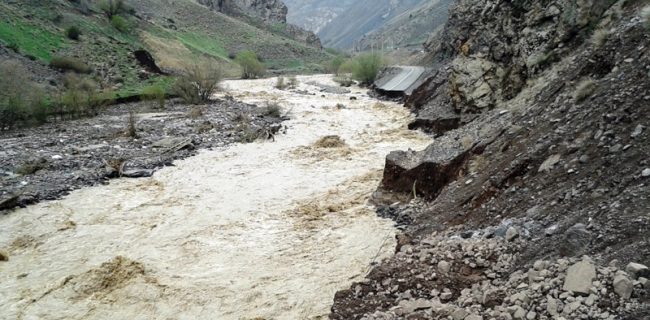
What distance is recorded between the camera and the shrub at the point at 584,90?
32.4 ft

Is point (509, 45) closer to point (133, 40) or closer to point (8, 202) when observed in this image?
point (8, 202)

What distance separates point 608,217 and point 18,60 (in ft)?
116

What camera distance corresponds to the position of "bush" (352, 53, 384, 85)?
50281 millimetres

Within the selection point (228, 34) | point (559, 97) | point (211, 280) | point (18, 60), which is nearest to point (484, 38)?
point (559, 97)

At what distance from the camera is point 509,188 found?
362 inches

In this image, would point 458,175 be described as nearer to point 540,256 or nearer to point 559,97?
point 559,97

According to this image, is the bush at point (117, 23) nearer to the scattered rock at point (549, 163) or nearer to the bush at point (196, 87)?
the bush at point (196, 87)

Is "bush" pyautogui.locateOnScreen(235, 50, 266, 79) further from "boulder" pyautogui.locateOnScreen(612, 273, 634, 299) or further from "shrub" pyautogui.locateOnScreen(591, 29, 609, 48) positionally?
"boulder" pyautogui.locateOnScreen(612, 273, 634, 299)

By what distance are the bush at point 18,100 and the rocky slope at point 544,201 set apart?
20139 millimetres

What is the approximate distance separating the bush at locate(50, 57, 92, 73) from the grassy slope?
79 cm

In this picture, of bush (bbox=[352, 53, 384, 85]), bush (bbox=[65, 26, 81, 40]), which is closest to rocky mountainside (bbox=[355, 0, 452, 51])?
bush (bbox=[352, 53, 384, 85])

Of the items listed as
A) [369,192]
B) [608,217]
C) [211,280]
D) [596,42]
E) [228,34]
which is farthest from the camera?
[228,34]

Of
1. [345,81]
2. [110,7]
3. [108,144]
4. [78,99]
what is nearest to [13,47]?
[78,99]

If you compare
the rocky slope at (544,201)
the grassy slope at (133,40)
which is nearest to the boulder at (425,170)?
the rocky slope at (544,201)
